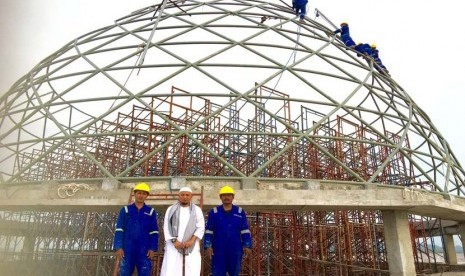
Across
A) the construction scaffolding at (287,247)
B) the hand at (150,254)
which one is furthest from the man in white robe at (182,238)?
the construction scaffolding at (287,247)

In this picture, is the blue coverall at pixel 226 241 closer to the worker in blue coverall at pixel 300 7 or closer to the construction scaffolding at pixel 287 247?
the construction scaffolding at pixel 287 247

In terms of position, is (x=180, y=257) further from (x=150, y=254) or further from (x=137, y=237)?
(x=137, y=237)

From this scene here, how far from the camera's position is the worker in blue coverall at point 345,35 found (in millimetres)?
15008

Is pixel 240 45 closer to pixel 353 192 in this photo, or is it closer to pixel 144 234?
pixel 353 192

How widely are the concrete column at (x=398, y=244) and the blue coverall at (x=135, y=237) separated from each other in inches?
234

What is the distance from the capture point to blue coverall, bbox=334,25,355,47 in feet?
49.2

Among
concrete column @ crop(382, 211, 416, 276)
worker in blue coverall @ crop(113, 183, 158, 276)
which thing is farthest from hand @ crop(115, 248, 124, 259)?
concrete column @ crop(382, 211, 416, 276)

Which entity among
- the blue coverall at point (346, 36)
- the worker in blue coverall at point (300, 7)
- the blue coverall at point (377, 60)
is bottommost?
the blue coverall at point (377, 60)

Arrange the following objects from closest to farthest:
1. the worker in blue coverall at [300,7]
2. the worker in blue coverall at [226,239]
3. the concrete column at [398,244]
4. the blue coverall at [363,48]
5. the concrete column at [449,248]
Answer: the worker in blue coverall at [226,239], the concrete column at [398,244], the blue coverall at [363,48], the worker in blue coverall at [300,7], the concrete column at [449,248]

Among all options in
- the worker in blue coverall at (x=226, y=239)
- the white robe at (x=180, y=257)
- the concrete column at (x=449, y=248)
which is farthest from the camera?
the concrete column at (x=449, y=248)

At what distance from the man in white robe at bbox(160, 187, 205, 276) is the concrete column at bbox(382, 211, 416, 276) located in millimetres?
5367

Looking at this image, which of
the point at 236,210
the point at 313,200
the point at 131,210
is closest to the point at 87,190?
the point at 131,210

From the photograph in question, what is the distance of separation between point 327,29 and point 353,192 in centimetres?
971

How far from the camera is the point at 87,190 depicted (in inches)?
328
